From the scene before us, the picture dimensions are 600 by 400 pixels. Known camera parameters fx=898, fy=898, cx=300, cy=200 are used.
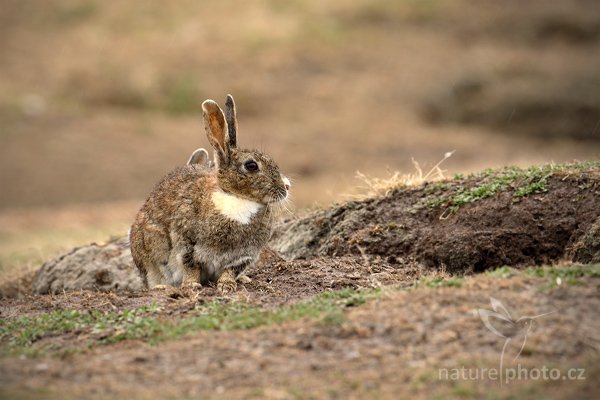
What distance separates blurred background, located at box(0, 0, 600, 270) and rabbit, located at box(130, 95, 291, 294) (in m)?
12.1

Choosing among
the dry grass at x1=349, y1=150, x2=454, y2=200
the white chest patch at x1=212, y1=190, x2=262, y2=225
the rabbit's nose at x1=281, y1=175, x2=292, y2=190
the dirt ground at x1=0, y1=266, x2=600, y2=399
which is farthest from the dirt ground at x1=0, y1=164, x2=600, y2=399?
the dry grass at x1=349, y1=150, x2=454, y2=200

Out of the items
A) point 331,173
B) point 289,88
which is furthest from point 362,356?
point 289,88

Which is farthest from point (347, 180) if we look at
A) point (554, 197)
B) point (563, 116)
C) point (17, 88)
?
point (17, 88)

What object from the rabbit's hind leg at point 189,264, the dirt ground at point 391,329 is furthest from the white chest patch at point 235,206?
the dirt ground at point 391,329

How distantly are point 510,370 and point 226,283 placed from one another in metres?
3.35

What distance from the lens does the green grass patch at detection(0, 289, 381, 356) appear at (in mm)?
6363

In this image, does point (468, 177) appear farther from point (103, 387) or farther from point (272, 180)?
point (103, 387)

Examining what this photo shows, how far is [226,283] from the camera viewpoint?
8.02m

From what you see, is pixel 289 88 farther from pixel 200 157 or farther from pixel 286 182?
pixel 286 182

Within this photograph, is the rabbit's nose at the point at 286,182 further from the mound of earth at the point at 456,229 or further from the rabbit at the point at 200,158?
the rabbit at the point at 200,158

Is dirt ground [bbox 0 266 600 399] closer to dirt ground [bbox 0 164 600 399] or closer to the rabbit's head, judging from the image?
dirt ground [bbox 0 164 600 399]

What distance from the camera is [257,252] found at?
327 inches

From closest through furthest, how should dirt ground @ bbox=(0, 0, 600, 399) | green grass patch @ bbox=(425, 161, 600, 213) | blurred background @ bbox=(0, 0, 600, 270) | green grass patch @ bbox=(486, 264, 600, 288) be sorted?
dirt ground @ bbox=(0, 0, 600, 399) < green grass patch @ bbox=(486, 264, 600, 288) < green grass patch @ bbox=(425, 161, 600, 213) < blurred background @ bbox=(0, 0, 600, 270)

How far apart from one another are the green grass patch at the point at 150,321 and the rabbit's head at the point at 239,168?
140 cm
